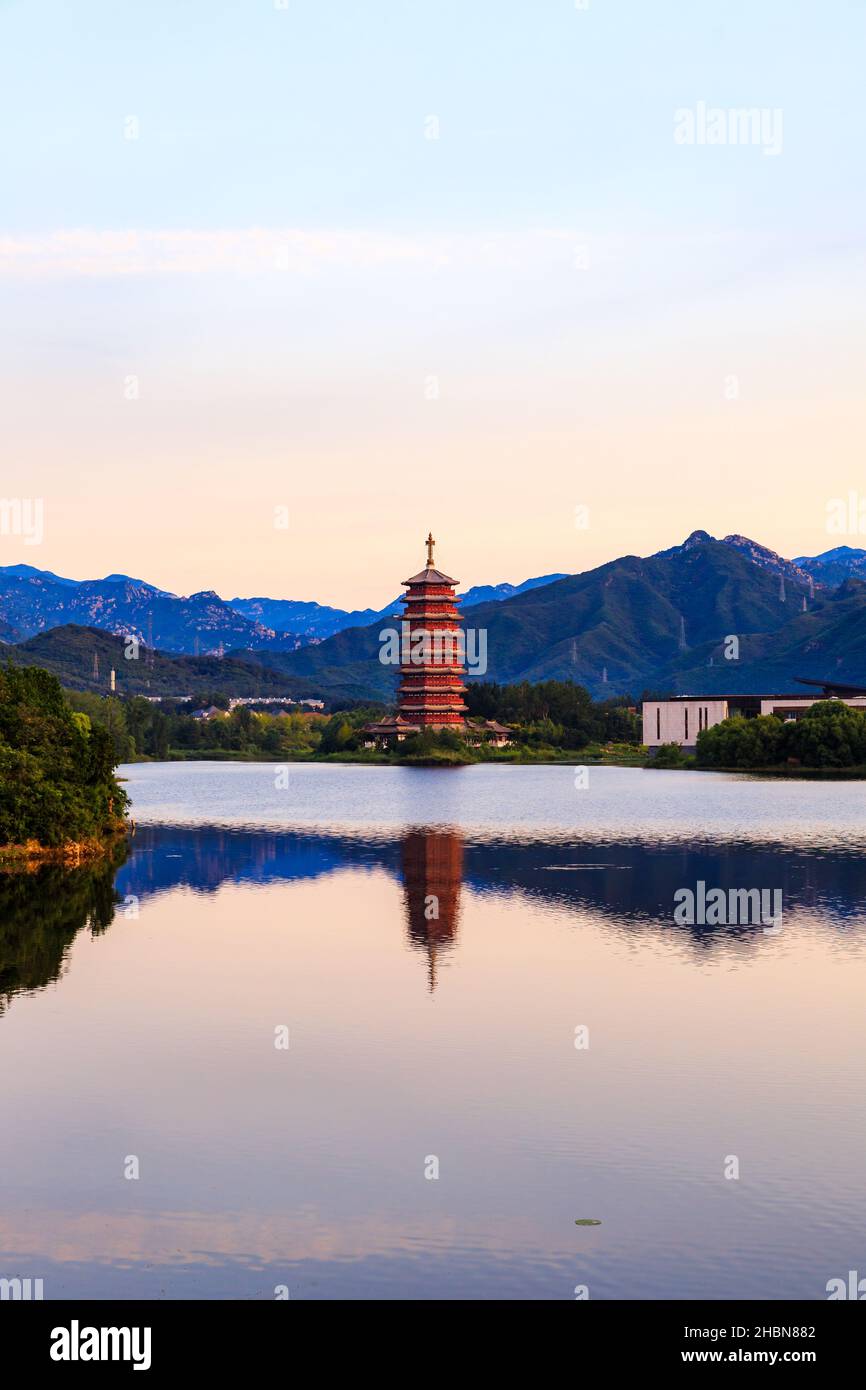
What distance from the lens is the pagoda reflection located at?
111ft

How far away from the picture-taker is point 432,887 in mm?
43312

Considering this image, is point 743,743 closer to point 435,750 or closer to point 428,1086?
point 435,750

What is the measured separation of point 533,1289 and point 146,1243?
3.85m

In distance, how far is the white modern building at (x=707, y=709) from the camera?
5802 inches

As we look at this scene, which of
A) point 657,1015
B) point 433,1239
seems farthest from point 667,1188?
point 657,1015

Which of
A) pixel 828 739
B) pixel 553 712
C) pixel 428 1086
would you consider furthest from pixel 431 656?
pixel 428 1086

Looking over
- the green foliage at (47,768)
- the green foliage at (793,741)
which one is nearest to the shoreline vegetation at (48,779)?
the green foliage at (47,768)

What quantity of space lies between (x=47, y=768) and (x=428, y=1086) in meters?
27.6

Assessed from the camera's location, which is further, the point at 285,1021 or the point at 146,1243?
the point at 285,1021

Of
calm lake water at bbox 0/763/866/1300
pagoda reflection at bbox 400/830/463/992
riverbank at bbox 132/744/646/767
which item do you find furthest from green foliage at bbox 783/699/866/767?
calm lake water at bbox 0/763/866/1300

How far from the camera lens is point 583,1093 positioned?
20.3 m
